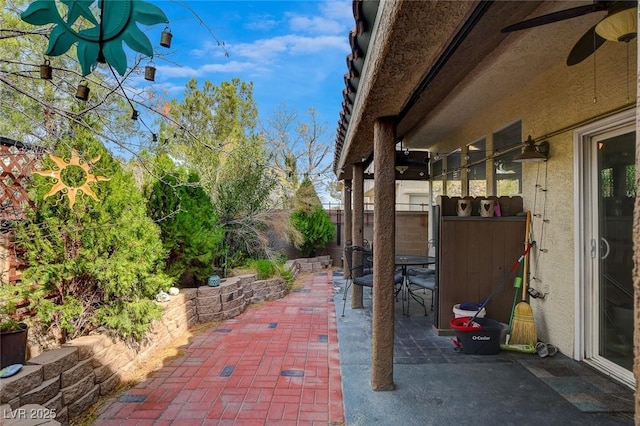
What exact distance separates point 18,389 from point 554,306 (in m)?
4.52

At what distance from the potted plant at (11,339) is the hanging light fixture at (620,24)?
423cm

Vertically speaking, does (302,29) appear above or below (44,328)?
above

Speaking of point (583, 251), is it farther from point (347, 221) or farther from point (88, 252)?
point (347, 221)

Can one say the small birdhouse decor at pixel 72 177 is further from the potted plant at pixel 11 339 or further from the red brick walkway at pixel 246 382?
the red brick walkway at pixel 246 382

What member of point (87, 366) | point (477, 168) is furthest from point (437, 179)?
point (87, 366)

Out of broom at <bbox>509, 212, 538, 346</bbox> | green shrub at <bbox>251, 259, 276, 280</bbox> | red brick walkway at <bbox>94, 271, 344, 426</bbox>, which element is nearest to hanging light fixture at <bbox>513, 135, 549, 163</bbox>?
Answer: broom at <bbox>509, 212, 538, 346</bbox>

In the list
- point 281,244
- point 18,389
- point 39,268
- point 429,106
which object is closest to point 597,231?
point 429,106

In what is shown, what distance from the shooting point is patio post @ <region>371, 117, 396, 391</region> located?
114 inches

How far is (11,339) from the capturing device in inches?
96.3

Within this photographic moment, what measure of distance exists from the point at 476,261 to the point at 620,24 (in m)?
2.69

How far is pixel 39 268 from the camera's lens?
2887 mm

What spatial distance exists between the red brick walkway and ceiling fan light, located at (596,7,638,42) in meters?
2.98

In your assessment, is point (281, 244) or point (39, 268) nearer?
point (39, 268)

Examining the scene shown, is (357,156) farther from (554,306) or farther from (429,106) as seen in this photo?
(554,306)
